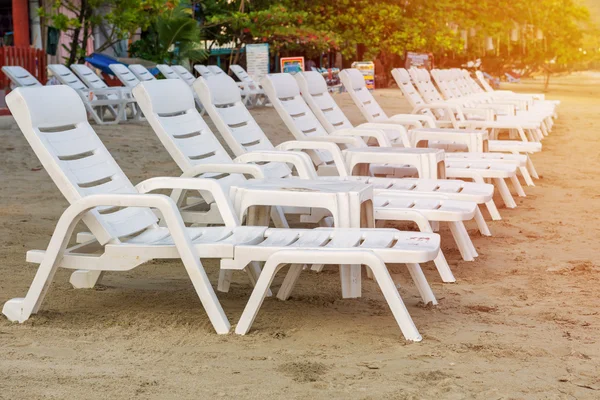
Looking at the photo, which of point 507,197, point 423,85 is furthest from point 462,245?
point 423,85

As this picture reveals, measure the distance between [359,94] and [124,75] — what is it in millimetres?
6744

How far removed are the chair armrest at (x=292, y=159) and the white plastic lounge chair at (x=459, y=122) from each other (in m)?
3.62

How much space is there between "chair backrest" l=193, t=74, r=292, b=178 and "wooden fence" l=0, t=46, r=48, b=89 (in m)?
8.65

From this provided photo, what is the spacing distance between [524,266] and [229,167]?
1.66 m

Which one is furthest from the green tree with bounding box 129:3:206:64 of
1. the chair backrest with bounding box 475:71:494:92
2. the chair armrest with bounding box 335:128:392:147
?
the chair armrest with bounding box 335:128:392:147

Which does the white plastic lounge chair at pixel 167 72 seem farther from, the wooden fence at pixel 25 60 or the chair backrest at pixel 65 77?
the wooden fence at pixel 25 60

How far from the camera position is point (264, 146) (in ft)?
22.3

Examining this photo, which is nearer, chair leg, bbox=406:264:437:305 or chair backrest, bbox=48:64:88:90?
chair leg, bbox=406:264:437:305

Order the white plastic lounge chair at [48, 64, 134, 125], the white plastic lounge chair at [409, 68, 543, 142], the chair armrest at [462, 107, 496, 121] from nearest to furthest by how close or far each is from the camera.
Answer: the white plastic lounge chair at [409, 68, 543, 142]
the chair armrest at [462, 107, 496, 121]
the white plastic lounge chair at [48, 64, 134, 125]

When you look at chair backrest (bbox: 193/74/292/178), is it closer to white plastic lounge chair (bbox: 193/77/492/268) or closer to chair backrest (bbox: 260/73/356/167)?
white plastic lounge chair (bbox: 193/77/492/268)

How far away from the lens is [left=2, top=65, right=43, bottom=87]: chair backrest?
1379 centimetres

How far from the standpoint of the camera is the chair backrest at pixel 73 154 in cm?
441

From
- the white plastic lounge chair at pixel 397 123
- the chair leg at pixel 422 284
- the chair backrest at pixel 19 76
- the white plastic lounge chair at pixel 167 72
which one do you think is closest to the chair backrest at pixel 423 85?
the white plastic lounge chair at pixel 397 123

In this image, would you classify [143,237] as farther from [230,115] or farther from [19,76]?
[19,76]
